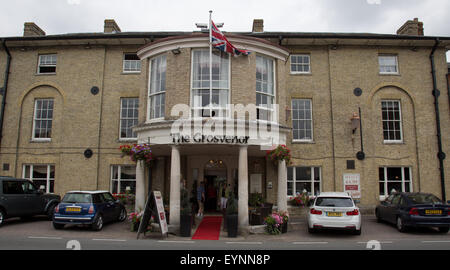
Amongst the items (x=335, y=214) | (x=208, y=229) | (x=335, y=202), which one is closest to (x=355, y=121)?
(x=335, y=202)

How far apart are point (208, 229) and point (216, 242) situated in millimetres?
2267

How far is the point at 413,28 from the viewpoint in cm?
1881

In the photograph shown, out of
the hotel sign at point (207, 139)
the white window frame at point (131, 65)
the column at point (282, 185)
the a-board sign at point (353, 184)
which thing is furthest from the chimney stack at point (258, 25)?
the a-board sign at point (353, 184)

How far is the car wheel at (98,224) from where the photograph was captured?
473 inches

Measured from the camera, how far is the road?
9359 mm

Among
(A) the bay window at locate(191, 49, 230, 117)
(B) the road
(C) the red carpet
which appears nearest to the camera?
(B) the road

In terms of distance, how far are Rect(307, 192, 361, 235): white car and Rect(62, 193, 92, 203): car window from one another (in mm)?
8780

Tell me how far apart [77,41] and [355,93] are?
1681 cm

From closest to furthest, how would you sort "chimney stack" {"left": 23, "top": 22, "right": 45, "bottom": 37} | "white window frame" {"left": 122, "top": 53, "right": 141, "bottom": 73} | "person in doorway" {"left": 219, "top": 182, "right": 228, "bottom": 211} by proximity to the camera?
"person in doorway" {"left": 219, "top": 182, "right": 228, "bottom": 211}
"white window frame" {"left": 122, "top": 53, "right": 141, "bottom": 73}
"chimney stack" {"left": 23, "top": 22, "right": 45, "bottom": 37}

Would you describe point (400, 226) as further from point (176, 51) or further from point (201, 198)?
point (176, 51)

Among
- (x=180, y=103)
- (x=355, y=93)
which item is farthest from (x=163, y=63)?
(x=355, y=93)

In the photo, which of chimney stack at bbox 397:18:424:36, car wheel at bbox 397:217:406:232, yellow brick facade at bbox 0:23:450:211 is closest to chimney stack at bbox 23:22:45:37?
yellow brick facade at bbox 0:23:450:211

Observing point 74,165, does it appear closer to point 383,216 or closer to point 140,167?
point 140,167

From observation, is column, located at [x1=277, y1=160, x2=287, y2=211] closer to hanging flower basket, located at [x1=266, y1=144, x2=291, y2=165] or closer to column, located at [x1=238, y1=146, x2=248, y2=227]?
hanging flower basket, located at [x1=266, y1=144, x2=291, y2=165]
